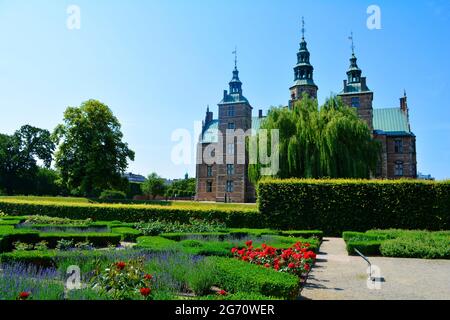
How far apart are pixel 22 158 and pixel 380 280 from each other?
4843cm

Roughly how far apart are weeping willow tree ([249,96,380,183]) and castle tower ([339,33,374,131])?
65.2ft

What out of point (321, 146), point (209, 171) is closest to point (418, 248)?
point (321, 146)

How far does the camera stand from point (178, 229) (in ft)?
46.7

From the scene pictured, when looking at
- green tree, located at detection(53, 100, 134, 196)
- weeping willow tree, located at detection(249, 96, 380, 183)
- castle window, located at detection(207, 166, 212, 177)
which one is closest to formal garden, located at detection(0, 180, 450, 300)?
weeping willow tree, located at detection(249, 96, 380, 183)

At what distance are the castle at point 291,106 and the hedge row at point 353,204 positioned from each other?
1042 inches

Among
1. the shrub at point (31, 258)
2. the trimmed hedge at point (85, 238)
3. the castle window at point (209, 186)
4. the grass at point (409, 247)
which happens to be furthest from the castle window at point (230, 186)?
the shrub at point (31, 258)

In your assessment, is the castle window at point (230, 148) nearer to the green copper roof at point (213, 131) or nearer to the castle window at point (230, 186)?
the green copper roof at point (213, 131)

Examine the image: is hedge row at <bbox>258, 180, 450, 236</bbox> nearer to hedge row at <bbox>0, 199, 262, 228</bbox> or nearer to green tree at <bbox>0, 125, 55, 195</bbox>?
hedge row at <bbox>0, 199, 262, 228</bbox>

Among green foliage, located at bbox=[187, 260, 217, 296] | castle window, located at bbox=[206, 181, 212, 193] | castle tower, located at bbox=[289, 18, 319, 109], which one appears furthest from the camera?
castle window, located at bbox=[206, 181, 212, 193]

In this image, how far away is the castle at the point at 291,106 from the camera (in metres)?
42.2

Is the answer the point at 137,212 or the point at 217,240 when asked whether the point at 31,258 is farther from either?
the point at 137,212

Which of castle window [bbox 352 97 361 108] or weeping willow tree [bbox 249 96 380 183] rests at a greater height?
castle window [bbox 352 97 361 108]

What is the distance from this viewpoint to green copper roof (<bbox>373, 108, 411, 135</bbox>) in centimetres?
4288
